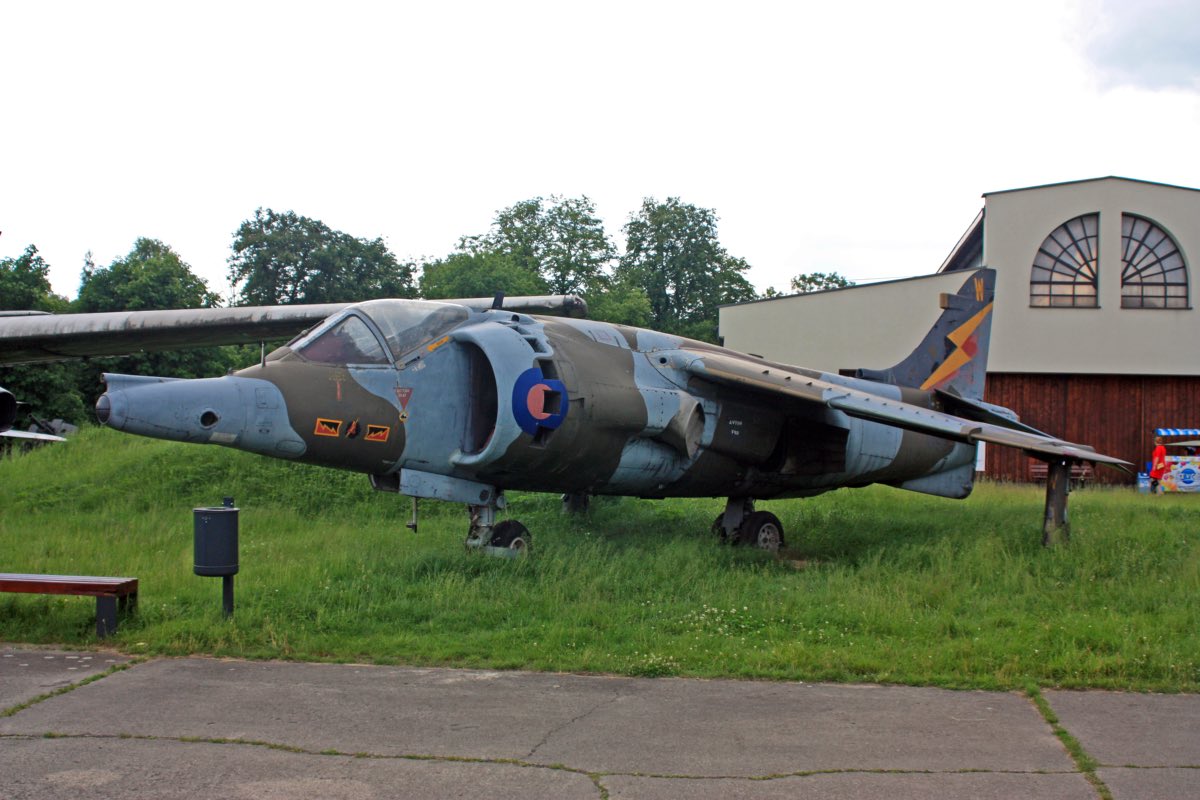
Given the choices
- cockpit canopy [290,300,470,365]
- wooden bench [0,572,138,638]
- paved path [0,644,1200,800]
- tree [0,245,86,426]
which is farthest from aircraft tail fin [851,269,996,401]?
tree [0,245,86,426]

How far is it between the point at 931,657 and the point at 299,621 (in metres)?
4.68

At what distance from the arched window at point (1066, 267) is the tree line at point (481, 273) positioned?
862 inches

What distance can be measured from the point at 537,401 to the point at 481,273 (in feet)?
125

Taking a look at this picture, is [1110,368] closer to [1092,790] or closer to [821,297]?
[821,297]

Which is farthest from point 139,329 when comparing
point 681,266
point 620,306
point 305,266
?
point 681,266

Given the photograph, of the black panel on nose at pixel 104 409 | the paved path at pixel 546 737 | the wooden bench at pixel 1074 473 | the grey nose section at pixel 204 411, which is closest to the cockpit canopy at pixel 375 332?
the grey nose section at pixel 204 411

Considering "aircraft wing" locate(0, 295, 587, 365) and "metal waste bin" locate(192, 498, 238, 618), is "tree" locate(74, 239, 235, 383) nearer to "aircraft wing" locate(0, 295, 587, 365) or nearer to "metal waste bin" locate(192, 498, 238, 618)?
"aircraft wing" locate(0, 295, 587, 365)

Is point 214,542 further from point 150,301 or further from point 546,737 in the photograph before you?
point 150,301

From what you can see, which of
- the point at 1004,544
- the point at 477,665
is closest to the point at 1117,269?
the point at 1004,544

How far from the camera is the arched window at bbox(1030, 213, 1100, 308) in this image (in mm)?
24266

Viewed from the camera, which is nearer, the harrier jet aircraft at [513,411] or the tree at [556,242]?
the harrier jet aircraft at [513,411]

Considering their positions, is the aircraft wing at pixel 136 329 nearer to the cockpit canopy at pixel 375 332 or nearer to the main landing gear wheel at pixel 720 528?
the cockpit canopy at pixel 375 332

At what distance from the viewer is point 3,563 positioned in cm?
1069

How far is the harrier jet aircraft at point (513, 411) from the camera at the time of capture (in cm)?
879
